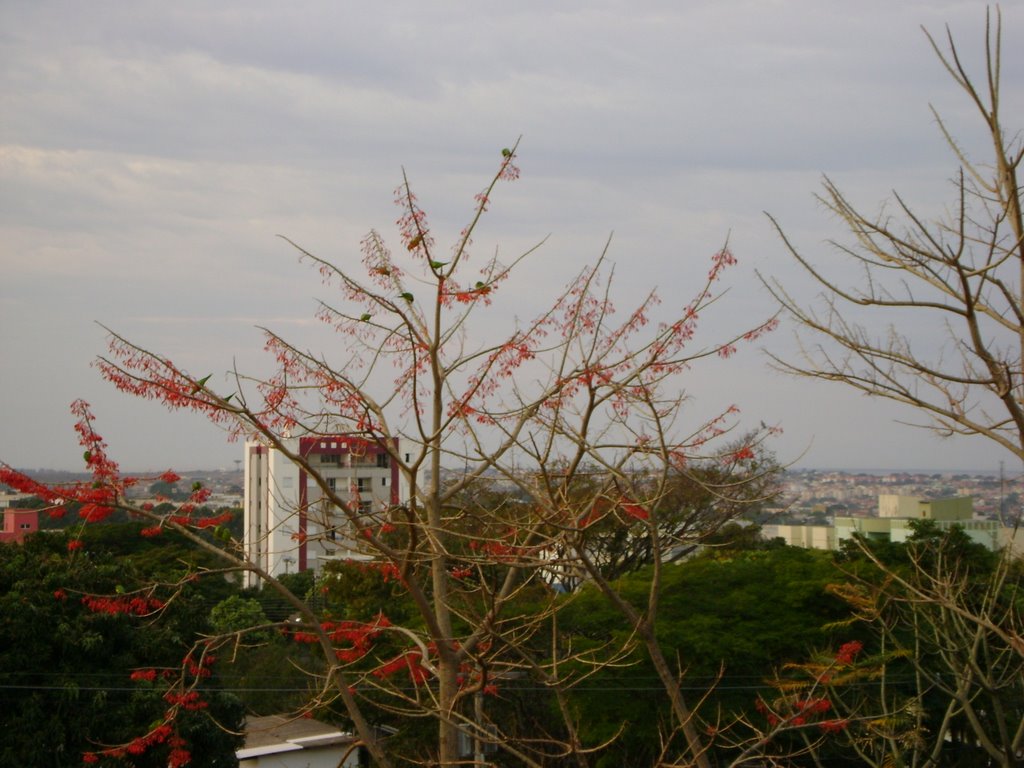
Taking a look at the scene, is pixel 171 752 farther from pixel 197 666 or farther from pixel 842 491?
pixel 842 491

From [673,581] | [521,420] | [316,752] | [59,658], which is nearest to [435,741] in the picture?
[316,752]

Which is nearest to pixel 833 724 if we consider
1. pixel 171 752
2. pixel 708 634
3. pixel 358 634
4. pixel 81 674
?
pixel 358 634

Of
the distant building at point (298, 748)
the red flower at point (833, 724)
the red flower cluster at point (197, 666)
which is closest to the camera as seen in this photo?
the red flower cluster at point (197, 666)

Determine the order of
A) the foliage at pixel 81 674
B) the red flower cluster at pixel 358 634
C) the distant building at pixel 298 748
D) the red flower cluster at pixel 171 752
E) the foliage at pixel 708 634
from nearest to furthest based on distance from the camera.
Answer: the red flower cluster at pixel 358 634, the red flower cluster at pixel 171 752, the foliage at pixel 81 674, the foliage at pixel 708 634, the distant building at pixel 298 748

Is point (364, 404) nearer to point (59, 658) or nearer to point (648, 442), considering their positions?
point (648, 442)

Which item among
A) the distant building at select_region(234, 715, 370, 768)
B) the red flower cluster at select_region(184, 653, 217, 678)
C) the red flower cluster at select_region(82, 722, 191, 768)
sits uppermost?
the red flower cluster at select_region(184, 653, 217, 678)

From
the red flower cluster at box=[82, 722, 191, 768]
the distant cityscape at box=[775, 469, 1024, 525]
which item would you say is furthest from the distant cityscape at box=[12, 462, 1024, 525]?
the red flower cluster at box=[82, 722, 191, 768]

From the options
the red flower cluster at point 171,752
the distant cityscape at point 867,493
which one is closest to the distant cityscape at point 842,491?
the distant cityscape at point 867,493

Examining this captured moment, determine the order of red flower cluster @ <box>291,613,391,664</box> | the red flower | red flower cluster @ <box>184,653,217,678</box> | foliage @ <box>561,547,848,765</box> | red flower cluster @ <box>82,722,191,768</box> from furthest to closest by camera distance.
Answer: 1. foliage @ <box>561,547,848,765</box>
2. red flower cluster @ <box>82,722,191,768</box>
3. the red flower
4. red flower cluster @ <box>291,613,391,664</box>
5. red flower cluster @ <box>184,653,217,678</box>

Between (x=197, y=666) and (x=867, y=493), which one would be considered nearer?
(x=197, y=666)

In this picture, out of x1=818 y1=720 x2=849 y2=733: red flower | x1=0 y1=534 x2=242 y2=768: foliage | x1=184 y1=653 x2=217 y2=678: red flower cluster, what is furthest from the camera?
x1=0 y1=534 x2=242 y2=768: foliage

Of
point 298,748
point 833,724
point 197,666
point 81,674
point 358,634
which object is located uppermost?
point 358,634

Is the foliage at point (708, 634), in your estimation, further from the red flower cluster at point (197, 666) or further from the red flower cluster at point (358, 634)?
the red flower cluster at point (358, 634)

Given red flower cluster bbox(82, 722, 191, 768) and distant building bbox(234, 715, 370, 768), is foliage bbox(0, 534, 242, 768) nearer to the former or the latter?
red flower cluster bbox(82, 722, 191, 768)
